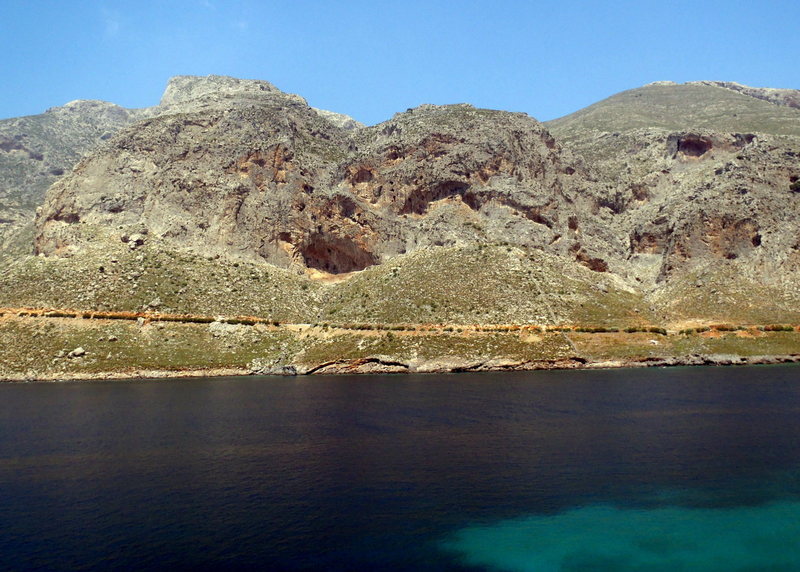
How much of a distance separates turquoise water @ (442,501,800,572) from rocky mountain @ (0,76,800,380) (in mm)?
50702

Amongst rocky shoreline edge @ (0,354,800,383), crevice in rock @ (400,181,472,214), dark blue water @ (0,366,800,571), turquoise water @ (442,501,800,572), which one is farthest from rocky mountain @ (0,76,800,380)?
turquoise water @ (442,501,800,572)

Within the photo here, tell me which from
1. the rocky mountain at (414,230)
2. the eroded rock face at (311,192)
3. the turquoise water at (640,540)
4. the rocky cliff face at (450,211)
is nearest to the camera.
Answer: the turquoise water at (640,540)

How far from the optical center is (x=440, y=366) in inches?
2955

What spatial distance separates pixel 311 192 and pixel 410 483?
89791 mm

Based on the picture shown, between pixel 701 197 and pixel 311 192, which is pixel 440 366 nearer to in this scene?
pixel 311 192

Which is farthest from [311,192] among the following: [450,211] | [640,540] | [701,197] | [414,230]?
[640,540]

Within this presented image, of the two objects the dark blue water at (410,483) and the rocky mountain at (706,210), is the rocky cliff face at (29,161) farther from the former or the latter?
the rocky mountain at (706,210)

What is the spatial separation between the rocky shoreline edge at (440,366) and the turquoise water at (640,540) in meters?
48.6

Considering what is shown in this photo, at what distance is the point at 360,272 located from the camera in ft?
345

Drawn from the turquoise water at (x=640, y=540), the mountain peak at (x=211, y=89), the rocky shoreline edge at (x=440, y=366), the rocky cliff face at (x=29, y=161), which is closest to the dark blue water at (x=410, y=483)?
the turquoise water at (x=640, y=540)

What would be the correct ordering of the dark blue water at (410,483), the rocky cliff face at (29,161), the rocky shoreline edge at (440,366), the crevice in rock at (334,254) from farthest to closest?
the rocky cliff face at (29,161) → the crevice in rock at (334,254) → the rocky shoreline edge at (440,366) → the dark blue water at (410,483)

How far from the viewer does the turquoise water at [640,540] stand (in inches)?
845

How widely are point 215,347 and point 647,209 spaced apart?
86.6m

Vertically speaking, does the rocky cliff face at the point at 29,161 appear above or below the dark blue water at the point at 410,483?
above
